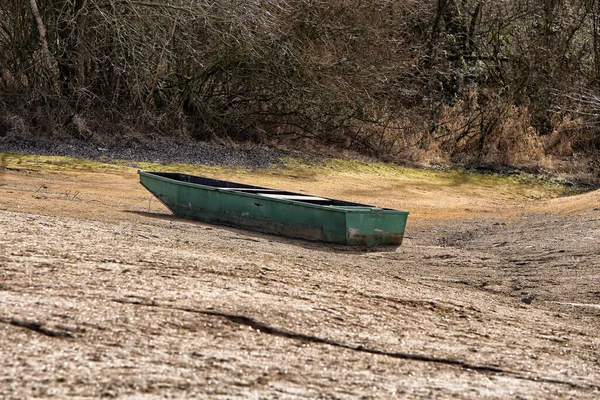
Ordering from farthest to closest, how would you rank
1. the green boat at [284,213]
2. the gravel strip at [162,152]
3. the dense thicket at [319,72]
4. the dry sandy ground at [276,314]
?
the dense thicket at [319,72] < the gravel strip at [162,152] < the green boat at [284,213] < the dry sandy ground at [276,314]

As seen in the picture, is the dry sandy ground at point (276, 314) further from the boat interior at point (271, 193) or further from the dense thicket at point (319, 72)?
the dense thicket at point (319, 72)

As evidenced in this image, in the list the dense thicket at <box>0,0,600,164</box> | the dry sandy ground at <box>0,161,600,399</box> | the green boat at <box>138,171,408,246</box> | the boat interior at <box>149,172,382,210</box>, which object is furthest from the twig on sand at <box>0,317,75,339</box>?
the dense thicket at <box>0,0,600,164</box>

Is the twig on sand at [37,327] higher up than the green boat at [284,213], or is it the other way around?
Answer: the twig on sand at [37,327]

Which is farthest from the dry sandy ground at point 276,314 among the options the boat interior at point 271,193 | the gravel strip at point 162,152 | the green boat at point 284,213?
the gravel strip at point 162,152

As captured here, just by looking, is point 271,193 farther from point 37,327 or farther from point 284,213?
point 37,327

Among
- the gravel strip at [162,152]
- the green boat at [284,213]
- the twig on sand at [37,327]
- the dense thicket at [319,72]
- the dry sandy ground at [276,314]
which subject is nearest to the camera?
the dry sandy ground at [276,314]

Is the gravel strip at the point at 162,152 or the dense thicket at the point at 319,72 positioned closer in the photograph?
the gravel strip at the point at 162,152

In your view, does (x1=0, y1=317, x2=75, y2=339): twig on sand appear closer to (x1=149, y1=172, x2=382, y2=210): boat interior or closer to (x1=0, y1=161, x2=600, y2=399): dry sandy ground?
(x1=0, y1=161, x2=600, y2=399): dry sandy ground

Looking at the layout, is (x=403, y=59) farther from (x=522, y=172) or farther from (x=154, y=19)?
(x=154, y=19)

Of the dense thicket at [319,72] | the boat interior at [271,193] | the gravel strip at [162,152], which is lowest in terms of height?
the gravel strip at [162,152]

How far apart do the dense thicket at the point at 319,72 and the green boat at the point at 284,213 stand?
225 inches

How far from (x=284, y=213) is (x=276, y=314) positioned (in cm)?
480

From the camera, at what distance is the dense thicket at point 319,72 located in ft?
55.4

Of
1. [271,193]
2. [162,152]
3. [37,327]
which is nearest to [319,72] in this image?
[162,152]
